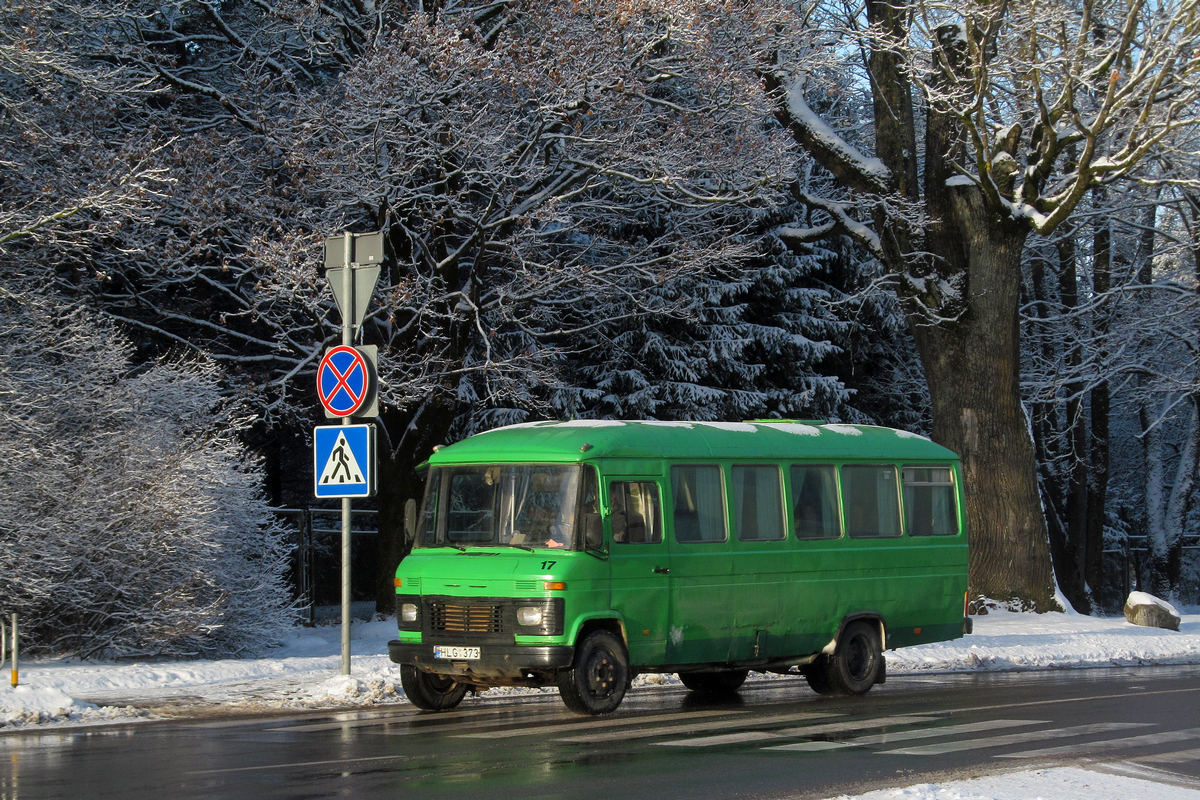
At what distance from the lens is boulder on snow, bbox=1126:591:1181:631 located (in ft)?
84.4

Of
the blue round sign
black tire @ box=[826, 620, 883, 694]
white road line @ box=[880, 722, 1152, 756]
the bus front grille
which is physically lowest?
white road line @ box=[880, 722, 1152, 756]

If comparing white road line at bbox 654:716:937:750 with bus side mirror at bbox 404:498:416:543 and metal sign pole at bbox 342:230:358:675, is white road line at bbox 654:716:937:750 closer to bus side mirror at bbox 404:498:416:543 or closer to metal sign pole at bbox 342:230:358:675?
bus side mirror at bbox 404:498:416:543

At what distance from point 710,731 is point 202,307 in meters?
15.1

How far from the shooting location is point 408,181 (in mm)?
22531

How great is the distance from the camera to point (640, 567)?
532 inches

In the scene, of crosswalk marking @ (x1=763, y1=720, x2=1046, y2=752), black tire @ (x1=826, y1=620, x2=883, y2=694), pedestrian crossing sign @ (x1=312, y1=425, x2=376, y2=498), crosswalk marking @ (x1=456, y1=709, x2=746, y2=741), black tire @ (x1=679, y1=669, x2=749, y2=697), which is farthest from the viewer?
black tire @ (x1=679, y1=669, x2=749, y2=697)

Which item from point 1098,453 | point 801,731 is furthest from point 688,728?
point 1098,453

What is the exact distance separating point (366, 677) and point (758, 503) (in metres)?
4.37

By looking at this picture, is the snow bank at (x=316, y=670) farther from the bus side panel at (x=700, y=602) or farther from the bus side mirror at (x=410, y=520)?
the bus side panel at (x=700, y=602)

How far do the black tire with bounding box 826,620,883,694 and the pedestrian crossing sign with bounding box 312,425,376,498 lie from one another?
17.0 feet

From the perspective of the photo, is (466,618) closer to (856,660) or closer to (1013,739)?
(1013,739)

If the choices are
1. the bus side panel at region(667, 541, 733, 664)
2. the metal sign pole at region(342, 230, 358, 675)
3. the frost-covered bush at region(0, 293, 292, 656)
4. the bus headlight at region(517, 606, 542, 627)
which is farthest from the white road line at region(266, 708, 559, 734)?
the frost-covered bush at region(0, 293, 292, 656)

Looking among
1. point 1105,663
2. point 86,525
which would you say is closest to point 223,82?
point 86,525

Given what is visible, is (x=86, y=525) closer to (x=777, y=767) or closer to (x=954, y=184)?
(x=777, y=767)
